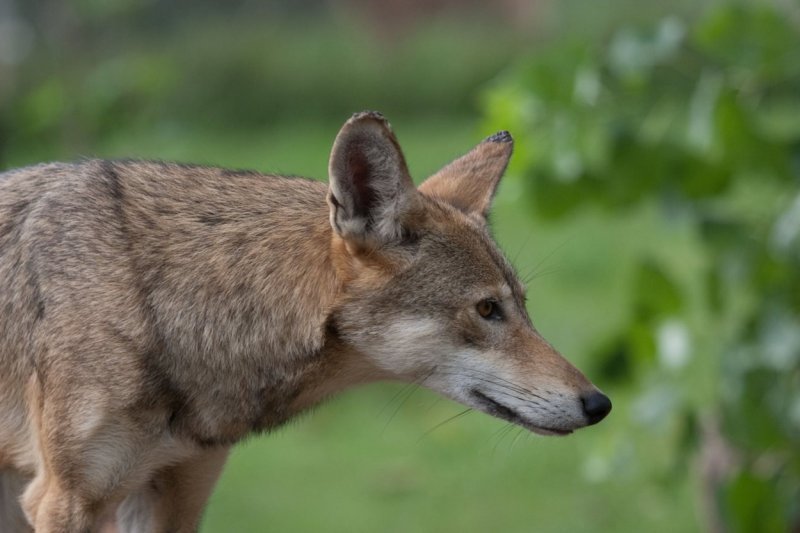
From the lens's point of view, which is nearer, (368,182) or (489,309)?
(368,182)

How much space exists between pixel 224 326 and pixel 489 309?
83 cm

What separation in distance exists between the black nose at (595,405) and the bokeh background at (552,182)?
59 centimetres

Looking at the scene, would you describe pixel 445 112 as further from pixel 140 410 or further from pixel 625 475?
pixel 140 410

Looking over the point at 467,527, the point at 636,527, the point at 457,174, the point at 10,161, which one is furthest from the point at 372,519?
the point at 457,174

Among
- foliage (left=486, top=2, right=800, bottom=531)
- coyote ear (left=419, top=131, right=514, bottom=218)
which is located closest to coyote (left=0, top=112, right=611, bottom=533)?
coyote ear (left=419, top=131, right=514, bottom=218)

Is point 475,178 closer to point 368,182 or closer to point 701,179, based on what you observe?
point 368,182

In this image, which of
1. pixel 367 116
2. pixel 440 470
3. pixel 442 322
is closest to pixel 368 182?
pixel 367 116

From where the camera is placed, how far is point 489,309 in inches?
175

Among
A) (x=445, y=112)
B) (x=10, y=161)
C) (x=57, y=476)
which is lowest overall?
(x=445, y=112)

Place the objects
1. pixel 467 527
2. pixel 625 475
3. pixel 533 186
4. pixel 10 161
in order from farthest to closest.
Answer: pixel 10 161 < pixel 467 527 < pixel 625 475 < pixel 533 186

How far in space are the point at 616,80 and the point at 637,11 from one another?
12.6 meters

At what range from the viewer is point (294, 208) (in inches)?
182

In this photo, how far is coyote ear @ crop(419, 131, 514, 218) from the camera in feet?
15.7

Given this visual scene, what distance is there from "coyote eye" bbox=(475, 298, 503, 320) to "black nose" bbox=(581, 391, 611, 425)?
0.37 m
